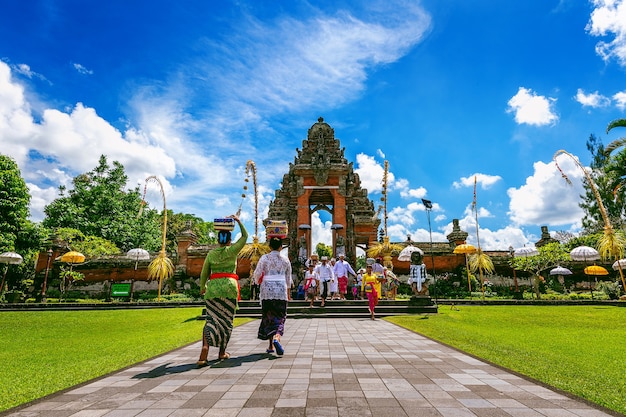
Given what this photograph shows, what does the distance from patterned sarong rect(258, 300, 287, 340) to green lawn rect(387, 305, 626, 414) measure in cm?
335

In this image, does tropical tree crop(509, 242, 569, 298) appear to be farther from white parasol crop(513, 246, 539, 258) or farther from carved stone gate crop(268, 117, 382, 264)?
carved stone gate crop(268, 117, 382, 264)

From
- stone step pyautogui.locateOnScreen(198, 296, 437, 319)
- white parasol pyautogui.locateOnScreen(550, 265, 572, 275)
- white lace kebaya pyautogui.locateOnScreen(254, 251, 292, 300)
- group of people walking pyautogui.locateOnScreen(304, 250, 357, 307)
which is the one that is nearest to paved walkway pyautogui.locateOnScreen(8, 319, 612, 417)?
white lace kebaya pyautogui.locateOnScreen(254, 251, 292, 300)

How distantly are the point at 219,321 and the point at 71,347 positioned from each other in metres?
4.02

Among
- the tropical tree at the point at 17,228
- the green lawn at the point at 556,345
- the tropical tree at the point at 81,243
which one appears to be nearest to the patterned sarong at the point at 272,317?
the green lawn at the point at 556,345

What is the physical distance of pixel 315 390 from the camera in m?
3.76

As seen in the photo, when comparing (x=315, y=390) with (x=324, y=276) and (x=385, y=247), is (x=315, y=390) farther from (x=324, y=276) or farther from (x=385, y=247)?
(x=385, y=247)

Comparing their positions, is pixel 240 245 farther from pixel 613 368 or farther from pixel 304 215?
pixel 304 215

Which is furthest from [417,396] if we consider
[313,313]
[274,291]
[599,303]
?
[599,303]

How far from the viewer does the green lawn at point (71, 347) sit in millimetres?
4289

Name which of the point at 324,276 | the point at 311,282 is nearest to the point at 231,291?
the point at 311,282

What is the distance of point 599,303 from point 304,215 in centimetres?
1613

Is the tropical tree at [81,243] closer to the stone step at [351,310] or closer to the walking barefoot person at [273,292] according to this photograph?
the stone step at [351,310]

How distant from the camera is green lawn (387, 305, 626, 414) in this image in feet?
13.2

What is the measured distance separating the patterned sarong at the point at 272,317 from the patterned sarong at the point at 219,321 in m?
0.83
